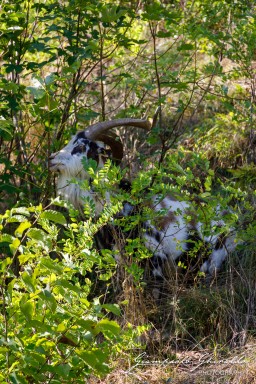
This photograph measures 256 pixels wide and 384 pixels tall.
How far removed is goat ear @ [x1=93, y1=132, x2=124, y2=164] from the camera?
6.70m

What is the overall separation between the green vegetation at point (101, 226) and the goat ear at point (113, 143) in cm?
22

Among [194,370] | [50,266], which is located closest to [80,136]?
[194,370]

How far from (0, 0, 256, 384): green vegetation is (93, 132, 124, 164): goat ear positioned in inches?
8.8

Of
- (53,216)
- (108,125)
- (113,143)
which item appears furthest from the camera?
(113,143)

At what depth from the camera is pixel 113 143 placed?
22.2ft

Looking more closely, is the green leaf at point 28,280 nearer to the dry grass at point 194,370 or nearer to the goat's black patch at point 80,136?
the dry grass at point 194,370

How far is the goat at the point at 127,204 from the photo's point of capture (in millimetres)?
6371

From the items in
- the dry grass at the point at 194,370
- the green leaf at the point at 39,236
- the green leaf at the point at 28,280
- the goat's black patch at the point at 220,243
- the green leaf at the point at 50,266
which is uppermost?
the green leaf at the point at 39,236

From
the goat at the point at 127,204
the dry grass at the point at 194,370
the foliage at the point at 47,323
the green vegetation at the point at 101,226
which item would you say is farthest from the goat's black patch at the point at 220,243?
the foliage at the point at 47,323

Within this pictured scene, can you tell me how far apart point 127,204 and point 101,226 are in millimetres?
1776

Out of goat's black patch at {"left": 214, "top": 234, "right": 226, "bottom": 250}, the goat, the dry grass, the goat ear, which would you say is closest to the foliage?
the dry grass

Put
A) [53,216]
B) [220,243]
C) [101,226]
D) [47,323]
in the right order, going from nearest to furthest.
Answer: [53,216] → [47,323] → [101,226] → [220,243]

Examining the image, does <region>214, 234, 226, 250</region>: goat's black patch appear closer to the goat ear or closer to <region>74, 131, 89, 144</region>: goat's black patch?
the goat ear

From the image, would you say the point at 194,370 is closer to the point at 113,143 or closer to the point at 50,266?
the point at 50,266
